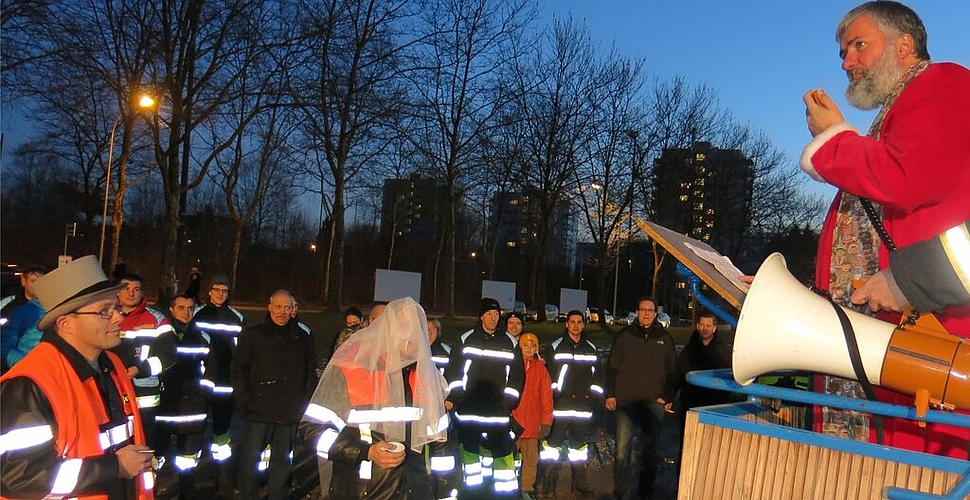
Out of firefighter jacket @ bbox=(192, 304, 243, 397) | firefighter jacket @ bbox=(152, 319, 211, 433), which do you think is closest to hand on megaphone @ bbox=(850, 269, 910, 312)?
firefighter jacket @ bbox=(152, 319, 211, 433)

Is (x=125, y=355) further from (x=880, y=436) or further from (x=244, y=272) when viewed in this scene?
(x=244, y=272)

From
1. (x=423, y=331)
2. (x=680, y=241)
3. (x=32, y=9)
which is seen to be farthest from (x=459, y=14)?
(x=680, y=241)

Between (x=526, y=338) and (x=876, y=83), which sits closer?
(x=876, y=83)

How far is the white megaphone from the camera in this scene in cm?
181

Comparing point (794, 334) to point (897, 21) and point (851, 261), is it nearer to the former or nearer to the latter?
point (851, 261)

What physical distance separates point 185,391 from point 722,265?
6.61 metres

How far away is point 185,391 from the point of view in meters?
7.70

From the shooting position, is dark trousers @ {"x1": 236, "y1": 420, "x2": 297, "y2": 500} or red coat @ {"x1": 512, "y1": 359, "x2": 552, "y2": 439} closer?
dark trousers @ {"x1": 236, "y1": 420, "x2": 297, "y2": 500}

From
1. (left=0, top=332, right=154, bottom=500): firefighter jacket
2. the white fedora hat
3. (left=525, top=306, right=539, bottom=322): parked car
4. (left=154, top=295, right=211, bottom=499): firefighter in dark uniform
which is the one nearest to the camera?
(left=0, top=332, right=154, bottom=500): firefighter jacket

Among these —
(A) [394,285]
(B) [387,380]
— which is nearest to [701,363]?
(B) [387,380]

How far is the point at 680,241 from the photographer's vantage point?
2.47 metres

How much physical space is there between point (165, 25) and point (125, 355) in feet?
49.2

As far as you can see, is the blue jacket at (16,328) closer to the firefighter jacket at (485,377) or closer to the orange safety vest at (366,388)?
the orange safety vest at (366,388)

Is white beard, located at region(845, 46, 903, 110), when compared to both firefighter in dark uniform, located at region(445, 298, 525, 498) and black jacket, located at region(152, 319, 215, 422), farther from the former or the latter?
black jacket, located at region(152, 319, 215, 422)
